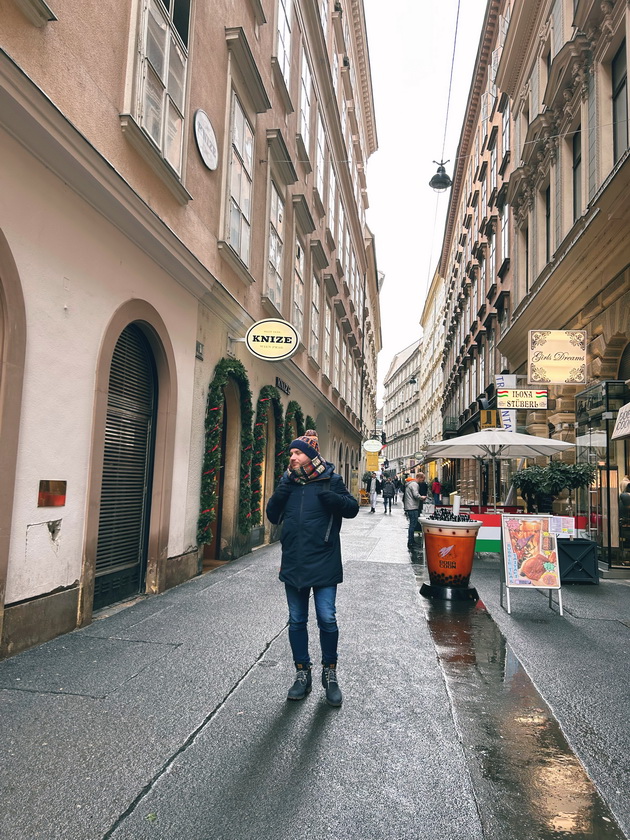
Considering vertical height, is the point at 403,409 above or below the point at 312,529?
above

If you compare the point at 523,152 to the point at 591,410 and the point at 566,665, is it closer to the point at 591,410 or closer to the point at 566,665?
the point at 591,410

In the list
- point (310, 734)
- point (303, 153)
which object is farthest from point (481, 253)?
point (310, 734)

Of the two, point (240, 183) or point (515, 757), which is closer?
point (515, 757)

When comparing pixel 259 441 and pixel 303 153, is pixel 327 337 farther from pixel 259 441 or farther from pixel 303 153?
pixel 259 441

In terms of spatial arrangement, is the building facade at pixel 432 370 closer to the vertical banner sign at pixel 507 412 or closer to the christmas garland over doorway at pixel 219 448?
the vertical banner sign at pixel 507 412

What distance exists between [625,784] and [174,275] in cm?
719

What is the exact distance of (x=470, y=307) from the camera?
32.7 meters

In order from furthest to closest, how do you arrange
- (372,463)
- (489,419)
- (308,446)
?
1. (372,463)
2. (489,419)
3. (308,446)

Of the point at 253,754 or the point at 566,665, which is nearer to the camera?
the point at 253,754

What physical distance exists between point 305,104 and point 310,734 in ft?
55.1

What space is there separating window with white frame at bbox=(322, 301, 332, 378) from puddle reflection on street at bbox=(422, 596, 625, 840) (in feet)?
52.1

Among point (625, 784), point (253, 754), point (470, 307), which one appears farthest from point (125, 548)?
point (470, 307)

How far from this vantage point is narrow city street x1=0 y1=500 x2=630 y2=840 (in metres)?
2.79

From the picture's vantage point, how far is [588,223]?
10.7 metres
